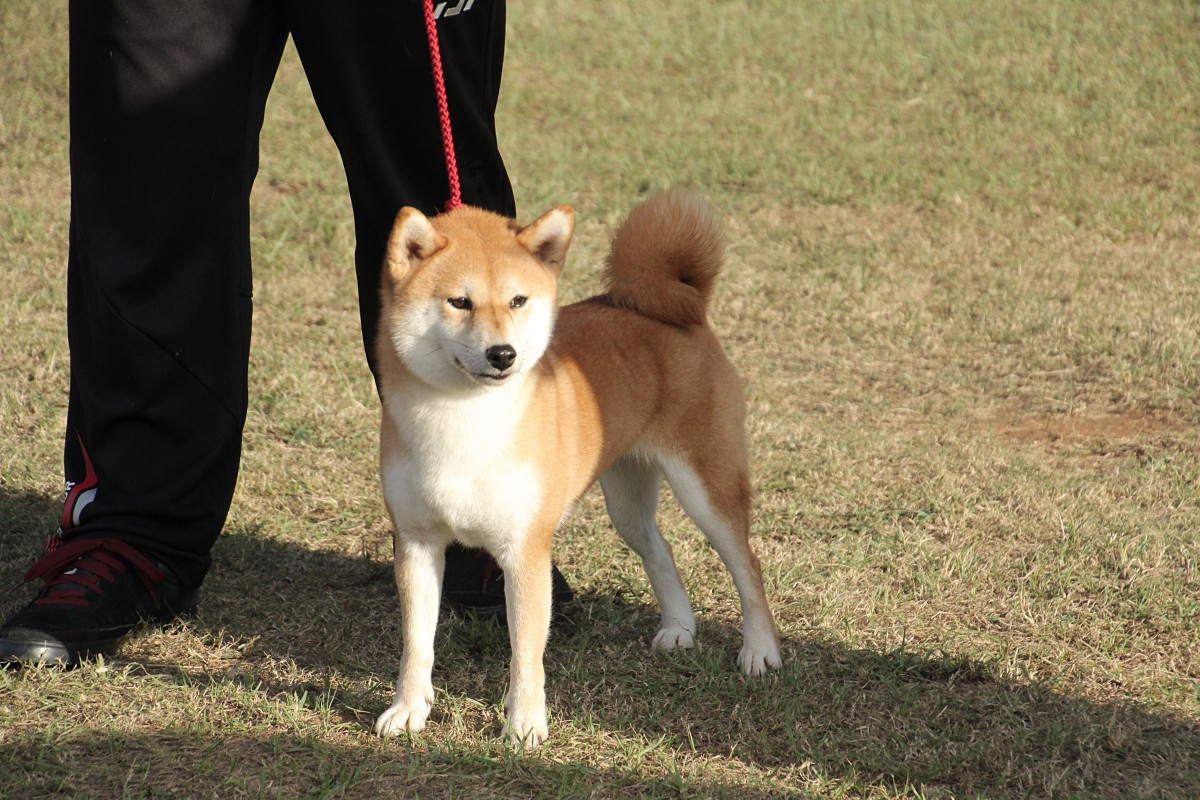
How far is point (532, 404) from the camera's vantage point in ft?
8.11

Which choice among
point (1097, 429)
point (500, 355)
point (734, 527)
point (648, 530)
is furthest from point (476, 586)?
point (1097, 429)

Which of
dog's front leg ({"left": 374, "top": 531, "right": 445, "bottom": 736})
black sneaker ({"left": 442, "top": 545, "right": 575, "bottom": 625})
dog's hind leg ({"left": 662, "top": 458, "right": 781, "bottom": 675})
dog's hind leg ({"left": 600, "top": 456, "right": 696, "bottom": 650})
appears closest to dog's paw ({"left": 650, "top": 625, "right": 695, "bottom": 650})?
dog's hind leg ({"left": 600, "top": 456, "right": 696, "bottom": 650})

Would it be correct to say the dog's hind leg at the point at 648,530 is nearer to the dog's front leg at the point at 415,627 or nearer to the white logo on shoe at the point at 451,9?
the dog's front leg at the point at 415,627

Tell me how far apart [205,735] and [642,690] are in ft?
2.99

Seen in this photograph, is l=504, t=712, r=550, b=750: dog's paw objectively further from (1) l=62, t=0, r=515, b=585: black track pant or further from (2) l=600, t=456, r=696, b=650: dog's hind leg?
(1) l=62, t=0, r=515, b=585: black track pant

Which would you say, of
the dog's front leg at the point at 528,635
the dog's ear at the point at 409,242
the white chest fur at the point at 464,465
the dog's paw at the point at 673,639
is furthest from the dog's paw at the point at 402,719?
the dog's ear at the point at 409,242

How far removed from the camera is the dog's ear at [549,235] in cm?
242

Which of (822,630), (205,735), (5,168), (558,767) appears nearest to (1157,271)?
(822,630)

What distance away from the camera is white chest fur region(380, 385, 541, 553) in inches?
93.5

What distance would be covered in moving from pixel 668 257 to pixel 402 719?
1177mm

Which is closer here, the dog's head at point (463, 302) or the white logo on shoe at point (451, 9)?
the dog's head at point (463, 302)

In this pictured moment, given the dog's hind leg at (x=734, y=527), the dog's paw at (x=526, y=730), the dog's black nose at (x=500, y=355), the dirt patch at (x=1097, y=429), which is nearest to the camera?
the dog's black nose at (x=500, y=355)

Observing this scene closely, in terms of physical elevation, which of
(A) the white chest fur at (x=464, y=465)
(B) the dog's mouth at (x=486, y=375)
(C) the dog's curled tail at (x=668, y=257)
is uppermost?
(C) the dog's curled tail at (x=668, y=257)

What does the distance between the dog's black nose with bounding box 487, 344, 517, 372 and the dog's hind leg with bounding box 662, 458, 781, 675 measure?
71 centimetres
